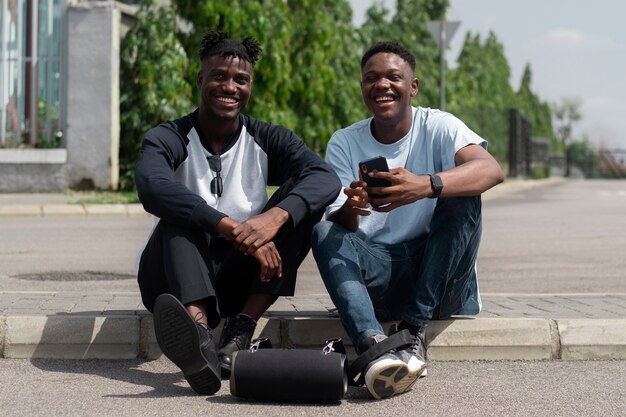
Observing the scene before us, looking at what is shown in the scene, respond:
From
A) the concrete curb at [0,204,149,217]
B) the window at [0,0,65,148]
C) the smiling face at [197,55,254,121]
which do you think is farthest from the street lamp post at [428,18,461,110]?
the smiling face at [197,55,254,121]

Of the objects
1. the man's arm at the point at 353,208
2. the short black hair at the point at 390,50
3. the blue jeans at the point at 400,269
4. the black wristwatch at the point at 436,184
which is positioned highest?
the short black hair at the point at 390,50

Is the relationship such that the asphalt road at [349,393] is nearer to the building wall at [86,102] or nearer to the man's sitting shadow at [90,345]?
the man's sitting shadow at [90,345]

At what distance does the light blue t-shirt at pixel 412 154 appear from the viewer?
4.92 meters

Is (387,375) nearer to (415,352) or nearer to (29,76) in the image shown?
(415,352)

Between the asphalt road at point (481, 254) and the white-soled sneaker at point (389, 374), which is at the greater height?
the white-soled sneaker at point (389, 374)

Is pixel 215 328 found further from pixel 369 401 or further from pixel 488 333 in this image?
pixel 488 333

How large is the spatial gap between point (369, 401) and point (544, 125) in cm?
6768

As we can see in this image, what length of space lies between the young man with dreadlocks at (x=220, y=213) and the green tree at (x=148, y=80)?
1290 centimetres

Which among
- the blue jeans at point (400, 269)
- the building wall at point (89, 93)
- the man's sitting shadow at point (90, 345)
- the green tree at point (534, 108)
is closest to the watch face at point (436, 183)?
the blue jeans at point (400, 269)

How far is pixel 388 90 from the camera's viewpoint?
4.96 metres

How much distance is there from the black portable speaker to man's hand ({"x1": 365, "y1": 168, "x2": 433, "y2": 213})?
68 centimetres

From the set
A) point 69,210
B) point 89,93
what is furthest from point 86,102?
point 69,210

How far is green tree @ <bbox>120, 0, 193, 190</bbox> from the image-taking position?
17906 millimetres

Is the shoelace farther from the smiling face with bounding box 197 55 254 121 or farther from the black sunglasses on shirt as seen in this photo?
the smiling face with bounding box 197 55 254 121
